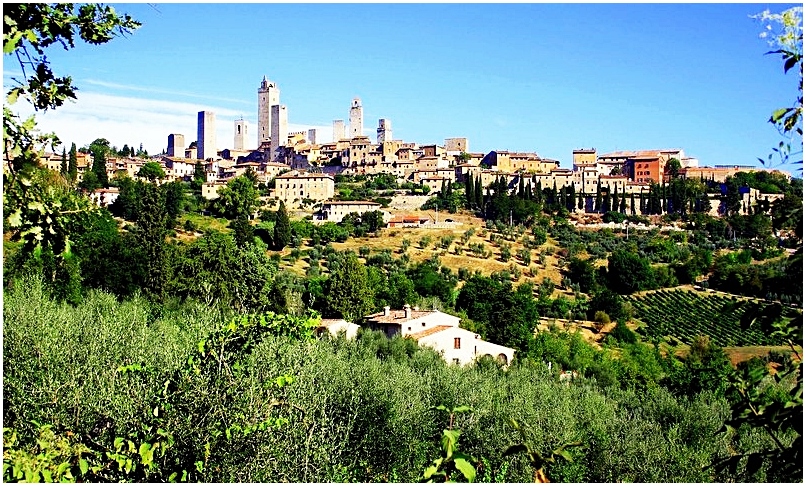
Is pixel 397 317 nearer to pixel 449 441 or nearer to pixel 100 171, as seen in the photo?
pixel 449 441

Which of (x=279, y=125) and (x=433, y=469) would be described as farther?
(x=279, y=125)

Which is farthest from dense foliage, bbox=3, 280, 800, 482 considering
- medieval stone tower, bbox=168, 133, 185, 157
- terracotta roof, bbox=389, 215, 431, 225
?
medieval stone tower, bbox=168, 133, 185, 157

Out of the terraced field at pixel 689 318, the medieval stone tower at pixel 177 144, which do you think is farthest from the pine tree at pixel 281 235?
the medieval stone tower at pixel 177 144

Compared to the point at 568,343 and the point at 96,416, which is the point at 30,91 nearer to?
the point at 96,416

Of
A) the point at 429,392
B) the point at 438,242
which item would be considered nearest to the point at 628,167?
the point at 438,242

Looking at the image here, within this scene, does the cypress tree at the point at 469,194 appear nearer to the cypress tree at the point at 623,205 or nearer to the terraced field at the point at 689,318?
the cypress tree at the point at 623,205

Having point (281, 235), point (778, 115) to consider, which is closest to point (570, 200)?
point (281, 235)

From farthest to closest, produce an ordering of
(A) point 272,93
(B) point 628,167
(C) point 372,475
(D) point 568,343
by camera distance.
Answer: (A) point 272,93 → (B) point 628,167 → (D) point 568,343 → (C) point 372,475
